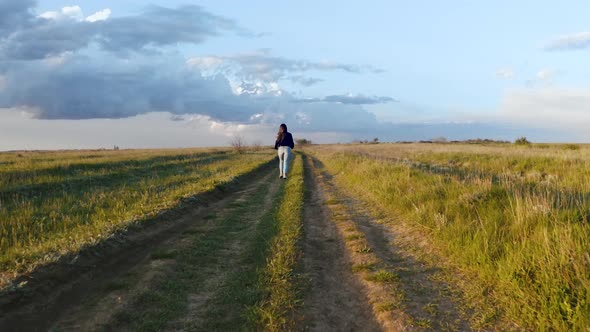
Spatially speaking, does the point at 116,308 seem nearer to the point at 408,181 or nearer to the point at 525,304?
the point at 525,304

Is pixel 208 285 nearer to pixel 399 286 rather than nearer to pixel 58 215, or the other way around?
pixel 399 286

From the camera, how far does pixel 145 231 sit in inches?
350

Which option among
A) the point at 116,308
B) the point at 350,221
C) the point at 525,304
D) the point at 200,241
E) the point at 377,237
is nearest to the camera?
the point at 525,304

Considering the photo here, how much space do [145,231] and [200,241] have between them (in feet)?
5.37

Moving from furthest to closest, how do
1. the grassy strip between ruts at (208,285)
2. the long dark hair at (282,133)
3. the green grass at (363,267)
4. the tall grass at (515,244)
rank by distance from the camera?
the long dark hair at (282,133)
the green grass at (363,267)
the grassy strip between ruts at (208,285)
the tall grass at (515,244)

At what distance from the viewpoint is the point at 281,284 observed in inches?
219

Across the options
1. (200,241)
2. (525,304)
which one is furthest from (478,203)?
(200,241)

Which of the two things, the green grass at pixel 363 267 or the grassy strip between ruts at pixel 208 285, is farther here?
the green grass at pixel 363 267

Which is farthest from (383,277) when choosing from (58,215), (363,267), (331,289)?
(58,215)

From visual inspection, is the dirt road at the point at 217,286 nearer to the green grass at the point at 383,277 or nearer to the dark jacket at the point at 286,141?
the green grass at the point at 383,277

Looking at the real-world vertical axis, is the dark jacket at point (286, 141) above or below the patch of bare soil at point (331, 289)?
above

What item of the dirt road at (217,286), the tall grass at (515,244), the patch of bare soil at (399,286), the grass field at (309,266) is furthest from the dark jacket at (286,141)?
the patch of bare soil at (399,286)

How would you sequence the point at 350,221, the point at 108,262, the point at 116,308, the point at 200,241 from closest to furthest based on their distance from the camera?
1. the point at 116,308
2. the point at 108,262
3. the point at 200,241
4. the point at 350,221

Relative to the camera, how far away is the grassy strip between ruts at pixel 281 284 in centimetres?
456
